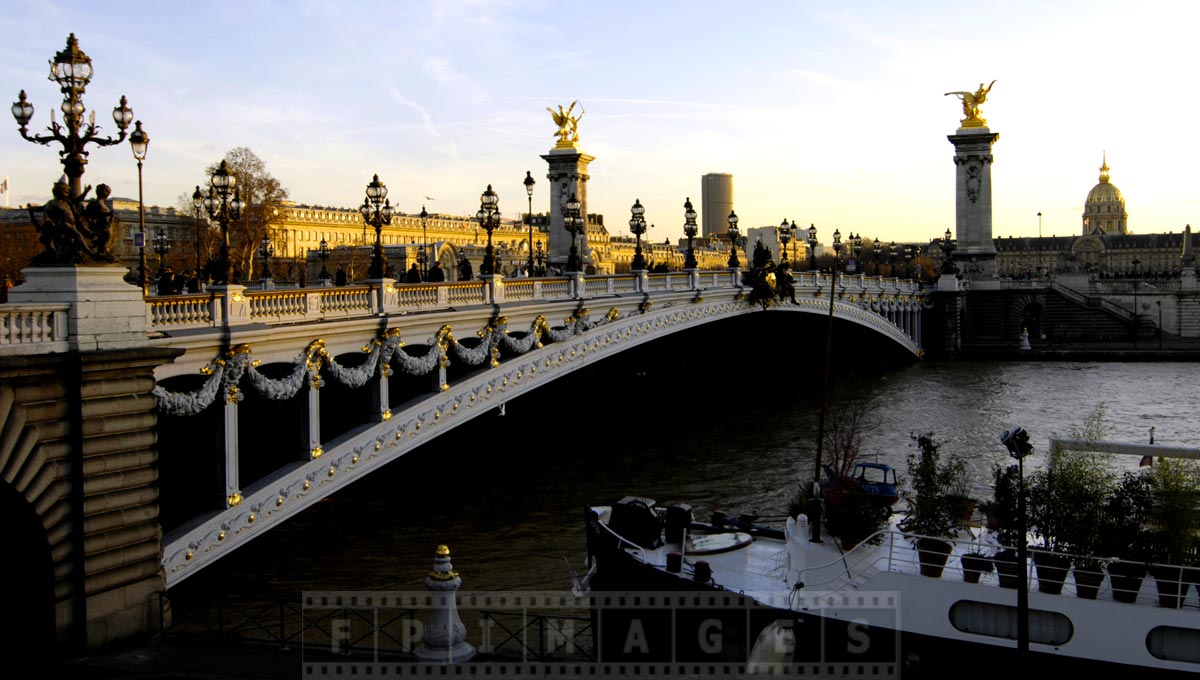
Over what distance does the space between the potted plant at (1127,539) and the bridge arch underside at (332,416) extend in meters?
11.8

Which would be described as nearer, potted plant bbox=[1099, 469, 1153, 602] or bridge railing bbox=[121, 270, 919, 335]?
potted plant bbox=[1099, 469, 1153, 602]

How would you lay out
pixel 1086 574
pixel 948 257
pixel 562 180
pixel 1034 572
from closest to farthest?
1. pixel 1086 574
2. pixel 1034 572
3. pixel 562 180
4. pixel 948 257

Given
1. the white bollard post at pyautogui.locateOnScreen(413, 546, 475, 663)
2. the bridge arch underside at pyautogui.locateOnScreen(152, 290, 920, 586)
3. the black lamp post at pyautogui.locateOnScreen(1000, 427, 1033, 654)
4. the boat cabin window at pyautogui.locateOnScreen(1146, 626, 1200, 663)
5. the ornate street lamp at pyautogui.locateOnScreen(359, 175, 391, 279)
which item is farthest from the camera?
the ornate street lamp at pyautogui.locateOnScreen(359, 175, 391, 279)

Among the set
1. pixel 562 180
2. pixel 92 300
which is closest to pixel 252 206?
pixel 562 180

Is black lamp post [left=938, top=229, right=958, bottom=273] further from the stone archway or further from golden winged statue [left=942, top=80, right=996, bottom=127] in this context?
the stone archway

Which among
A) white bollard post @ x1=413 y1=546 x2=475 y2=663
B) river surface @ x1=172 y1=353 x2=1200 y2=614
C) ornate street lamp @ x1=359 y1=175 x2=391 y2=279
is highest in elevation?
ornate street lamp @ x1=359 y1=175 x2=391 y2=279

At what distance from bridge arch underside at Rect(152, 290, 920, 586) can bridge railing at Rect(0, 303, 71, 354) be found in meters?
3.37

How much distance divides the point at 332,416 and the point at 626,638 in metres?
10.8

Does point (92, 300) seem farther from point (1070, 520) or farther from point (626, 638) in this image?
point (1070, 520)

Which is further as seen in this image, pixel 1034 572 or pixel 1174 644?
pixel 1034 572

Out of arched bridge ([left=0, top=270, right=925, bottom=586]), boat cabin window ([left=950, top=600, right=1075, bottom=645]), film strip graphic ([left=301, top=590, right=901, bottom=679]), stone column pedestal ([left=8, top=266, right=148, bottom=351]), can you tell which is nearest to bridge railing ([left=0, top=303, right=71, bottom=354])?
arched bridge ([left=0, top=270, right=925, bottom=586])

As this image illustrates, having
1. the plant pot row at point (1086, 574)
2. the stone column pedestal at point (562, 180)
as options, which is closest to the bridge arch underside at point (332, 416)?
the plant pot row at point (1086, 574)

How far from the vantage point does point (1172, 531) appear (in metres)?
13.9

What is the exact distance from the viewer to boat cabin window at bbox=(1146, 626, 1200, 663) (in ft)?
45.2
